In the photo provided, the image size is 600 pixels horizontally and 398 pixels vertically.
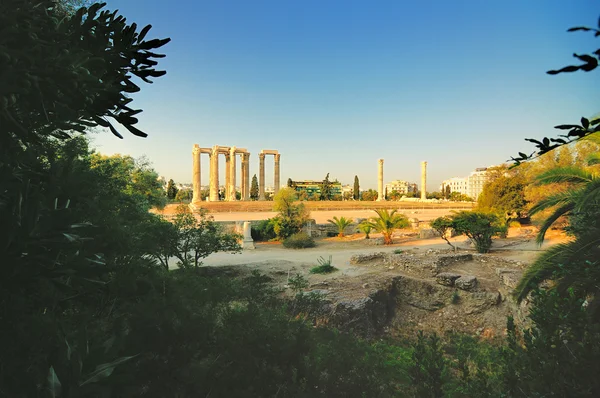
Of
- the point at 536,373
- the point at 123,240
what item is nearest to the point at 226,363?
the point at 123,240

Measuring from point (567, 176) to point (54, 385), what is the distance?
697 cm

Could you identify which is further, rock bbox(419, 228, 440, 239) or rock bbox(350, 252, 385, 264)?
rock bbox(419, 228, 440, 239)

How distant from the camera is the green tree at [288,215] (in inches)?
720

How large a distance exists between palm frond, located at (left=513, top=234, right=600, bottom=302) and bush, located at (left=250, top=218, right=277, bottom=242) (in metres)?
14.6

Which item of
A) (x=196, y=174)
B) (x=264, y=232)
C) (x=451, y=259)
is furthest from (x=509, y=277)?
(x=196, y=174)

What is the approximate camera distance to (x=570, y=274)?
406 cm

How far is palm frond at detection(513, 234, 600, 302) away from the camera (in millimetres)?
4270

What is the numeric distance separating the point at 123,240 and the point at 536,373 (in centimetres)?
286

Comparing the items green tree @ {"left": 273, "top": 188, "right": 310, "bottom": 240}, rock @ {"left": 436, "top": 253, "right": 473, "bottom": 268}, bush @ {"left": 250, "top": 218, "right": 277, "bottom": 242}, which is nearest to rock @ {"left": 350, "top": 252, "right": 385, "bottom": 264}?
rock @ {"left": 436, "top": 253, "right": 473, "bottom": 268}

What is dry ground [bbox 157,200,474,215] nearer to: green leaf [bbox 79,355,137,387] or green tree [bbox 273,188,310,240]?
green tree [bbox 273,188,310,240]

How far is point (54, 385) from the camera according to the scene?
88 centimetres

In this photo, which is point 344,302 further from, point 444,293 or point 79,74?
point 79,74

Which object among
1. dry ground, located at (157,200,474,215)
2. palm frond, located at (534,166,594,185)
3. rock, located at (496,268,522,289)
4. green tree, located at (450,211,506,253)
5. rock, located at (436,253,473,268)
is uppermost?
palm frond, located at (534,166,594,185)

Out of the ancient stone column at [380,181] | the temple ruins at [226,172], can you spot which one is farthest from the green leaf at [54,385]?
the ancient stone column at [380,181]
